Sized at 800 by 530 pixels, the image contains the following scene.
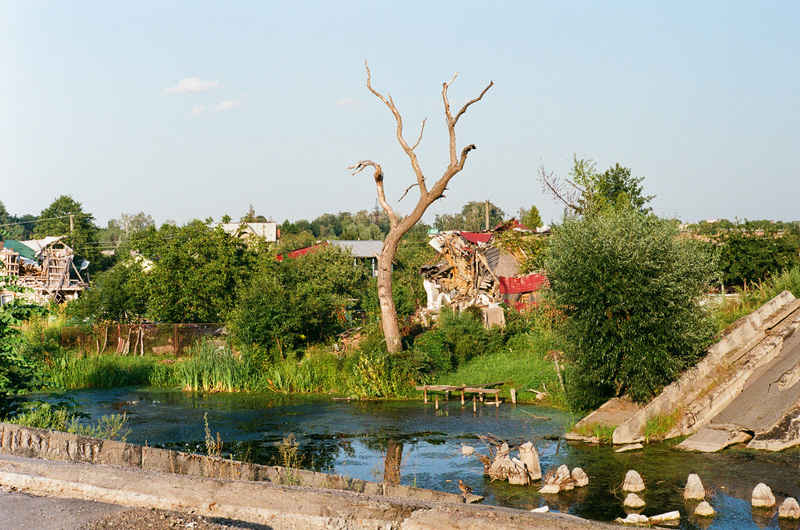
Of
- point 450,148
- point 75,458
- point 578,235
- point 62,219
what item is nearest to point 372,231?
point 62,219

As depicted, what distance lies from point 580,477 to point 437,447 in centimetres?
391

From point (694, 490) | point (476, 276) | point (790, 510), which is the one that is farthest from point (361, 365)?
point (790, 510)

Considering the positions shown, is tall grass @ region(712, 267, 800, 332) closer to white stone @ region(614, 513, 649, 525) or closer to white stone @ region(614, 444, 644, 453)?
white stone @ region(614, 444, 644, 453)

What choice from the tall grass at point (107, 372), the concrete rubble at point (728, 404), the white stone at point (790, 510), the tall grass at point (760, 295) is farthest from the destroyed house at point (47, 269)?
the white stone at point (790, 510)

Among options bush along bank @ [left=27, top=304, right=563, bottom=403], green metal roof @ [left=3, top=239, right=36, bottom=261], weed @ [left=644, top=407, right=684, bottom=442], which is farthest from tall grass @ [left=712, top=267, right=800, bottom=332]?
green metal roof @ [left=3, top=239, right=36, bottom=261]

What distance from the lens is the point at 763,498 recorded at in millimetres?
9242

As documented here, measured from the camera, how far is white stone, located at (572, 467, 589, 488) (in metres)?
10.5

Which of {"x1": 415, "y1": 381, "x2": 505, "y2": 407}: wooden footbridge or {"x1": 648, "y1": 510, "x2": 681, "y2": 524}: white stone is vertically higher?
{"x1": 415, "y1": 381, "x2": 505, "y2": 407}: wooden footbridge

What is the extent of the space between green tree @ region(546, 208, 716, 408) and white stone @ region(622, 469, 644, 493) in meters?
3.80

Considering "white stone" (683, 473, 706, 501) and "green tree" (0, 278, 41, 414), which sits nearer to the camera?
"white stone" (683, 473, 706, 501)

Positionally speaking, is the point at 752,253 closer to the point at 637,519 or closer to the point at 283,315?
the point at 283,315

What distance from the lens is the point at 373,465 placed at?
12.7 meters

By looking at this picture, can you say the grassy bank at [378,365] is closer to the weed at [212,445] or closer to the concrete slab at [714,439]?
the concrete slab at [714,439]

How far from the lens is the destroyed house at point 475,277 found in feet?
100
